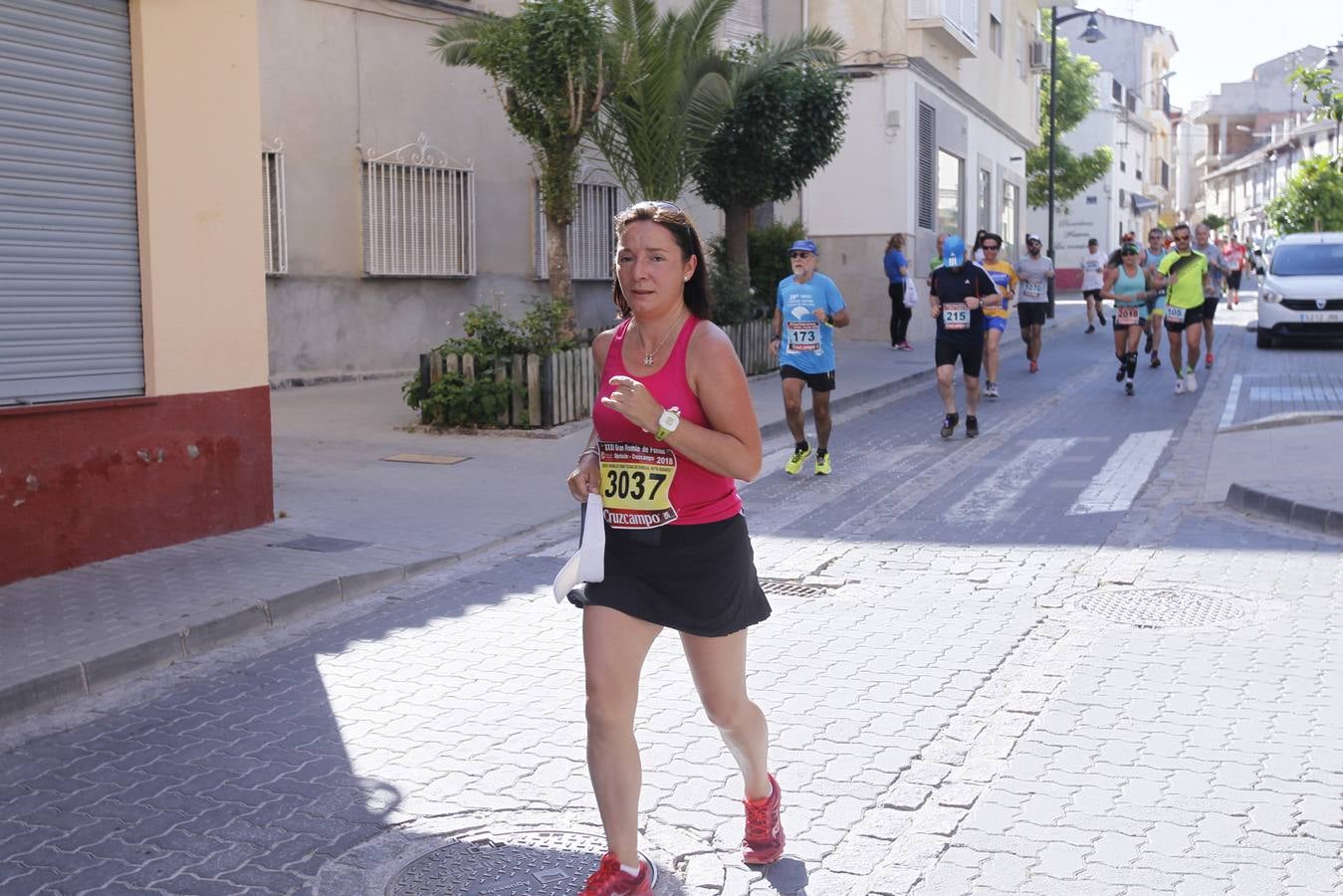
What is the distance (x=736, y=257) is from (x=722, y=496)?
16533mm

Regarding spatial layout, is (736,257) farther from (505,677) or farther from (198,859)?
(198,859)

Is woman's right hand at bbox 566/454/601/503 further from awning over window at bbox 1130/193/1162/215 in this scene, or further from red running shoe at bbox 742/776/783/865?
awning over window at bbox 1130/193/1162/215

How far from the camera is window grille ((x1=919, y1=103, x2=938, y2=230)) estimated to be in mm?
26531

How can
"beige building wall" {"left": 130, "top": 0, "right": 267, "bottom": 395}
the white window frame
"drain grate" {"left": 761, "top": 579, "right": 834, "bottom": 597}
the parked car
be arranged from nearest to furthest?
"drain grate" {"left": 761, "top": 579, "right": 834, "bottom": 597} → "beige building wall" {"left": 130, "top": 0, "right": 267, "bottom": 395} → the parked car → the white window frame

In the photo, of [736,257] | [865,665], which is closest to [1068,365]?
[736,257]

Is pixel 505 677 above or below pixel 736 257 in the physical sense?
below

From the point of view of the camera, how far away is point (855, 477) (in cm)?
1141

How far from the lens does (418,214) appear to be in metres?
18.9

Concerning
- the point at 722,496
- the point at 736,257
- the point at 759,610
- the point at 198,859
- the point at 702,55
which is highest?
the point at 702,55

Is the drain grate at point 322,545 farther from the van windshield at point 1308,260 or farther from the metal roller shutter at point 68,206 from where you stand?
the van windshield at point 1308,260

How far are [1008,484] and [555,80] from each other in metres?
6.54

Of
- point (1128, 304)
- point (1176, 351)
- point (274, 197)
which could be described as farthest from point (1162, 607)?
point (274, 197)

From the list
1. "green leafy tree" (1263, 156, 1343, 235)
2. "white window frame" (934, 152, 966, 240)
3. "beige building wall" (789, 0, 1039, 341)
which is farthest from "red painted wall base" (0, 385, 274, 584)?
"green leafy tree" (1263, 156, 1343, 235)

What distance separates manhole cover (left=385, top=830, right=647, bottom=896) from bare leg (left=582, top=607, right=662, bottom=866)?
33 centimetres
